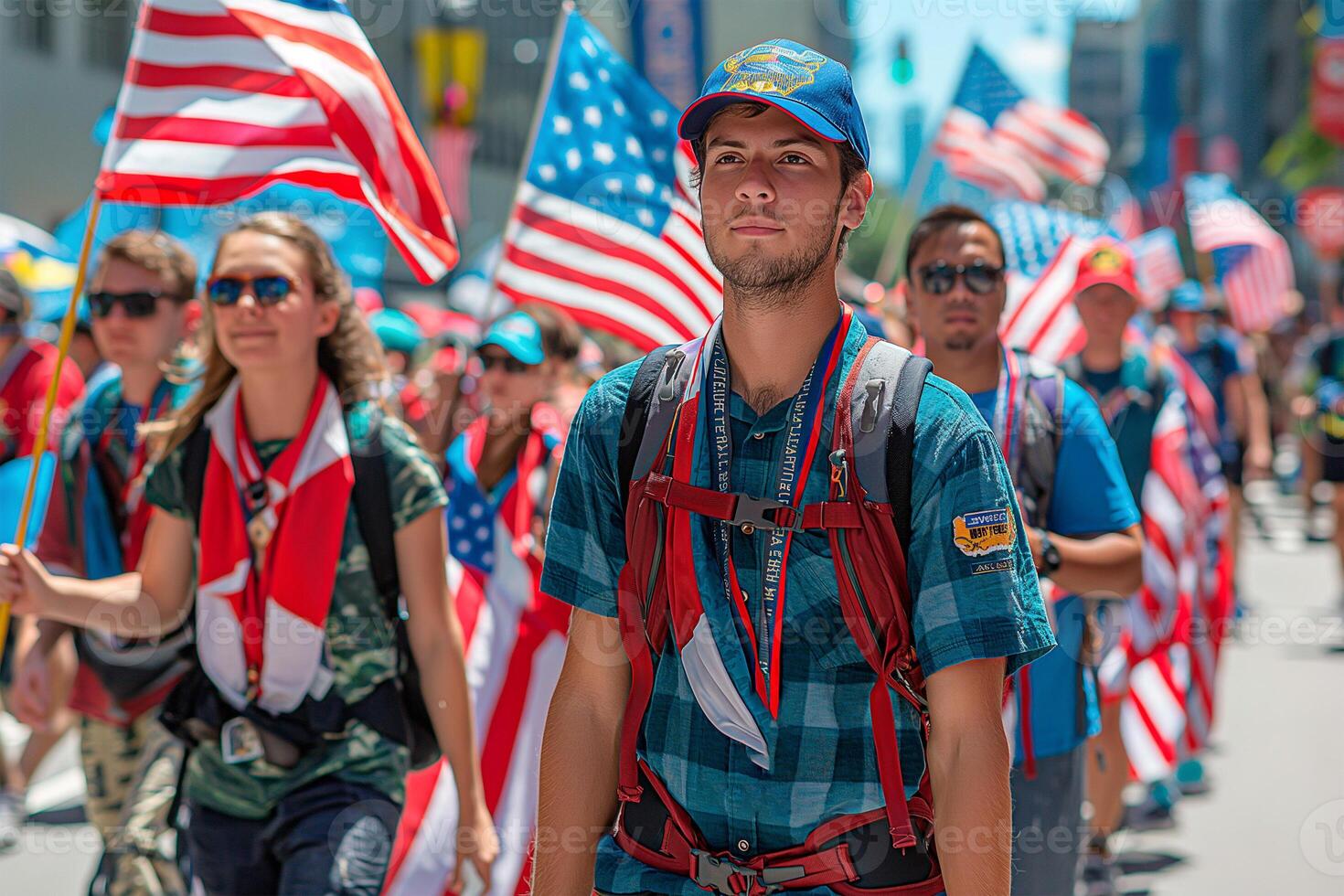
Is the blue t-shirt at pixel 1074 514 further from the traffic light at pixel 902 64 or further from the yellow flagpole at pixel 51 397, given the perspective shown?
the traffic light at pixel 902 64

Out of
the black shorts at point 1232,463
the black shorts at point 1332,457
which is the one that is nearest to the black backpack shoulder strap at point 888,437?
the black shorts at point 1232,463

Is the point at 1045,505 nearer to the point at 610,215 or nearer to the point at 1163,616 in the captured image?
the point at 610,215

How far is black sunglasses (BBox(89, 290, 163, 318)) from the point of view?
5.64m

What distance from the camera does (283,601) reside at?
3.64 meters

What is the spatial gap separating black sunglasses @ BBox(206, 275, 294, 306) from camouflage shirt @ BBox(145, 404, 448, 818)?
1.30 ft

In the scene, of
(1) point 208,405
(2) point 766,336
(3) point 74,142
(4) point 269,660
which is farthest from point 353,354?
(3) point 74,142

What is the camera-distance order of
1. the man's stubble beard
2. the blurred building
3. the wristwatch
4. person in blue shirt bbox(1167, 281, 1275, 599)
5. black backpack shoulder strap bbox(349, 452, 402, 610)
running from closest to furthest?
the man's stubble beard, black backpack shoulder strap bbox(349, 452, 402, 610), the wristwatch, person in blue shirt bbox(1167, 281, 1275, 599), the blurred building

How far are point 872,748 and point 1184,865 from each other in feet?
16.9

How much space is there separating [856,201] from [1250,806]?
6.21 meters

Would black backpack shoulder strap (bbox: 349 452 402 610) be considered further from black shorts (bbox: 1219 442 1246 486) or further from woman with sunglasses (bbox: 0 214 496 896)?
black shorts (bbox: 1219 442 1246 486)

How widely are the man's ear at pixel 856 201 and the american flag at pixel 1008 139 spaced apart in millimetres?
8791

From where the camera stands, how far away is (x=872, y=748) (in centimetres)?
237

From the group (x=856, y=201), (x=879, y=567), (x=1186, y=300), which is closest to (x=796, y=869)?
(x=879, y=567)

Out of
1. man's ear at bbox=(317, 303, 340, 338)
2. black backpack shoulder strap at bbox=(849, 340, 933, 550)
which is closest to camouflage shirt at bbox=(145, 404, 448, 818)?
man's ear at bbox=(317, 303, 340, 338)
